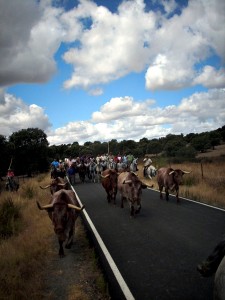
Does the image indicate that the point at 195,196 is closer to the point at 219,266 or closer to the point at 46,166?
the point at 219,266

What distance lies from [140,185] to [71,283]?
6141 mm

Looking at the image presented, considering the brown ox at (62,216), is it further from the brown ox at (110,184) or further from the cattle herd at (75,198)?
the brown ox at (110,184)

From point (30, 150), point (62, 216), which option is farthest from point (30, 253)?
point (30, 150)

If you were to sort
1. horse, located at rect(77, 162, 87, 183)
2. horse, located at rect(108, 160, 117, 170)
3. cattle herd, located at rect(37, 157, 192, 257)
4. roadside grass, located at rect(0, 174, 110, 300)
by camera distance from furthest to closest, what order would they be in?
horse, located at rect(108, 160, 117, 170), horse, located at rect(77, 162, 87, 183), cattle herd, located at rect(37, 157, 192, 257), roadside grass, located at rect(0, 174, 110, 300)

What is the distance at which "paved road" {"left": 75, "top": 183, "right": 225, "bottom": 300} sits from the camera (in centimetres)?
566

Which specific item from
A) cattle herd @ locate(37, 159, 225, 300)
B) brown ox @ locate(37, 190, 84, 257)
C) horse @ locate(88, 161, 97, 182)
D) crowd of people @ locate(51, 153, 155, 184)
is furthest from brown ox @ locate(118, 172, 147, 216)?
horse @ locate(88, 161, 97, 182)

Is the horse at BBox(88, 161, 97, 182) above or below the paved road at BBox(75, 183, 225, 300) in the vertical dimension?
above

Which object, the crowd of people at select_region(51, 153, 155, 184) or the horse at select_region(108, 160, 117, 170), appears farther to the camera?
A: the horse at select_region(108, 160, 117, 170)

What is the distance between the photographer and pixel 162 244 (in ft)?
26.6

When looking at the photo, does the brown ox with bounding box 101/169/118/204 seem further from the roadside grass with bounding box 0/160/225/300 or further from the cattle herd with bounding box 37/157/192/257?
the roadside grass with bounding box 0/160/225/300

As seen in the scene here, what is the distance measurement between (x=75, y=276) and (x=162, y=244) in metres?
2.52

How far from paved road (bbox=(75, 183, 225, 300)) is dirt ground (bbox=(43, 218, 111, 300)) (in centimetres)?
50

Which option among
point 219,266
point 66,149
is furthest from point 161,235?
point 66,149

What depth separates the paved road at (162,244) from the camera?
566 centimetres
